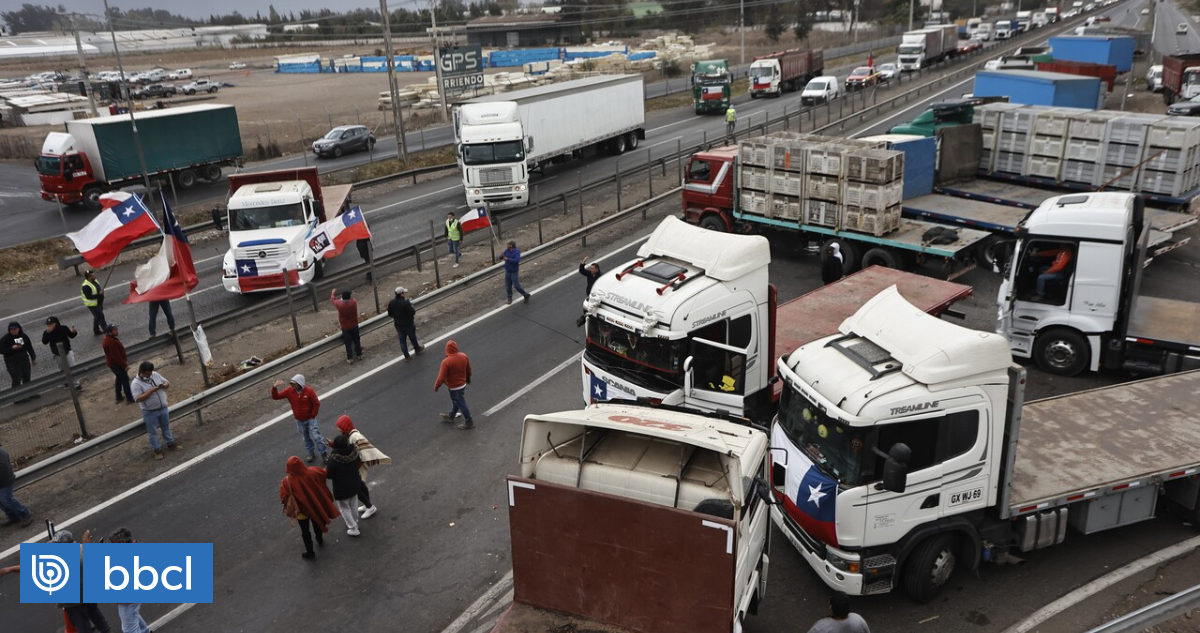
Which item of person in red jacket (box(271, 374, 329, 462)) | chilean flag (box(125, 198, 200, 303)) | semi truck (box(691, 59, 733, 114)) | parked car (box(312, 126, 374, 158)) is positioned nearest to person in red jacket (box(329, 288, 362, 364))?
chilean flag (box(125, 198, 200, 303))

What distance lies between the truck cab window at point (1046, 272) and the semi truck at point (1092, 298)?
1 cm

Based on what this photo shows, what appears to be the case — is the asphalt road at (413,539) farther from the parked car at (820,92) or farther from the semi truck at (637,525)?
the parked car at (820,92)

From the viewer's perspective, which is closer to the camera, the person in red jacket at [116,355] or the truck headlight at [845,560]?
the truck headlight at [845,560]

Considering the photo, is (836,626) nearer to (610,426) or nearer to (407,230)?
(610,426)

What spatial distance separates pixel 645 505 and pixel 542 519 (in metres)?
0.98

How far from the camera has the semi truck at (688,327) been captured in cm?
995

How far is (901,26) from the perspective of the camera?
11419 centimetres

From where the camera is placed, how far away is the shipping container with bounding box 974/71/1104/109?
29031 mm

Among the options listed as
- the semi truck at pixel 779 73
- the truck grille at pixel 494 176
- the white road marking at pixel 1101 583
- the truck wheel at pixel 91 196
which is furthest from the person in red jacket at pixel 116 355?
the semi truck at pixel 779 73

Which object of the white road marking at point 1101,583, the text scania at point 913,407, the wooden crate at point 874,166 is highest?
the wooden crate at point 874,166

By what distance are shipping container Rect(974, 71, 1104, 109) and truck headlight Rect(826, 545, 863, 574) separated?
26302 millimetres

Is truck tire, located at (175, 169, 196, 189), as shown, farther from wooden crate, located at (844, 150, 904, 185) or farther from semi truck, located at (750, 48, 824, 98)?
semi truck, located at (750, 48, 824, 98)

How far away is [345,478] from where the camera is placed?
9.64 meters

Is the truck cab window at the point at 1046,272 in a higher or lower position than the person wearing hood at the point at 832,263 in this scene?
higher
